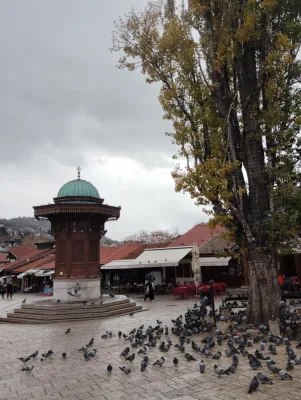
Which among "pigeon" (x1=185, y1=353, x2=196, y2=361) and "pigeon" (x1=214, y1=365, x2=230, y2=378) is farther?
"pigeon" (x1=185, y1=353, x2=196, y2=361)

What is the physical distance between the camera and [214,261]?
2116 centimetres

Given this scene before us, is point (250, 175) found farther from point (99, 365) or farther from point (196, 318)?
point (99, 365)

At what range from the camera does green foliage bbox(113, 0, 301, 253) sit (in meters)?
9.49

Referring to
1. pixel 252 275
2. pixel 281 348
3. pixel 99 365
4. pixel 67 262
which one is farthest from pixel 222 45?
pixel 67 262

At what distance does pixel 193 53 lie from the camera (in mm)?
10734

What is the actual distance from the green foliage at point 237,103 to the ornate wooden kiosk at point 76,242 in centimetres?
756

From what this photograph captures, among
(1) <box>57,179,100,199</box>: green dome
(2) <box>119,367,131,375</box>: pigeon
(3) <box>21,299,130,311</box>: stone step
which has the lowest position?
(2) <box>119,367,131,375</box>: pigeon

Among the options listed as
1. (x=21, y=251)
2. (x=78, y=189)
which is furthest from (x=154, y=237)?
(x=78, y=189)

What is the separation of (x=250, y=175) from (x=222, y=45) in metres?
4.09

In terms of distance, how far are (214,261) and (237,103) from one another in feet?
41.4

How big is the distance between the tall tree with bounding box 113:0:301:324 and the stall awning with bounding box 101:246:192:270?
11.9 metres

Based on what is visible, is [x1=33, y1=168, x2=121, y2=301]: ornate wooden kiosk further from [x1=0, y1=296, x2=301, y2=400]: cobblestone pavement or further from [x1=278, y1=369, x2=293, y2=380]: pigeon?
[x1=278, y1=369, x2=293, y2=380]: pigeon

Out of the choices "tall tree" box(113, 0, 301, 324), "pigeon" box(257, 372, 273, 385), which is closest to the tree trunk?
"tall tree" box(113, 0, 301, 324)

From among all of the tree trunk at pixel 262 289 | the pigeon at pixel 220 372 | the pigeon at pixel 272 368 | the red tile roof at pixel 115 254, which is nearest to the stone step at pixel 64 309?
the tree trunk at pixel 262 289
